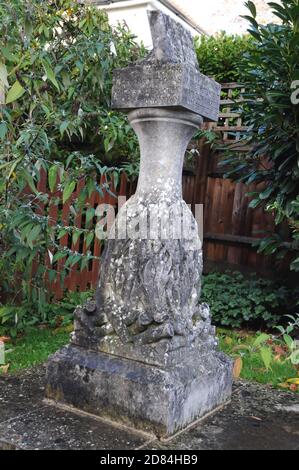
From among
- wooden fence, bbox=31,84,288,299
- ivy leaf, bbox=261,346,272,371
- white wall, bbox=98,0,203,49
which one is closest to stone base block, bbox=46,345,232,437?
ivy leaf, bbox=261,346,272,371

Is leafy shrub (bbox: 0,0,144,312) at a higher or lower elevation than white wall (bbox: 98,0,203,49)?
lower

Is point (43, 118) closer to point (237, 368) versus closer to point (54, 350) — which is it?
point (54, 350)

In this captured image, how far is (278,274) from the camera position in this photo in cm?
541

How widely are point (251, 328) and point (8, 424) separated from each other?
132 inches

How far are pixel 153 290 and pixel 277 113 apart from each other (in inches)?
99.5

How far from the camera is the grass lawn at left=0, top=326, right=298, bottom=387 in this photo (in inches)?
134

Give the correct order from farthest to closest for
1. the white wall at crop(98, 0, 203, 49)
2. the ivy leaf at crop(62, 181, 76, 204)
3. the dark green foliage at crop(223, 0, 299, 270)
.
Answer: the white wall at crop(98, 0, 203, 49) < the dark green foliage at crop(223, 0, 299, 270) < the ivy leaf at crop(62, 181, 76, 204)

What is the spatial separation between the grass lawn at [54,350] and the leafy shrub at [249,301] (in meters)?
0.37

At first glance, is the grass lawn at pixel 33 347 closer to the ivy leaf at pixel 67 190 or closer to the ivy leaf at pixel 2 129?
the ivy leaf at pixel 67 190

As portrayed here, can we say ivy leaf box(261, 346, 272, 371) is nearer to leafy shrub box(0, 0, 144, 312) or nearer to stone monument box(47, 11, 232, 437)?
stone monument box(47, 11, 232, 437)

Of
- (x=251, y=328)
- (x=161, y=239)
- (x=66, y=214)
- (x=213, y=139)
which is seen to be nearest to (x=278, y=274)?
(x=251, y=328)

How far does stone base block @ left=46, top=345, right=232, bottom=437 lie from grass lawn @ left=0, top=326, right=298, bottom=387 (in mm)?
749

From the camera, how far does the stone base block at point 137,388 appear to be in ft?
7.50

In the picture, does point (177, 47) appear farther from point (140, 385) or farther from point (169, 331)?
point (140, 385)
